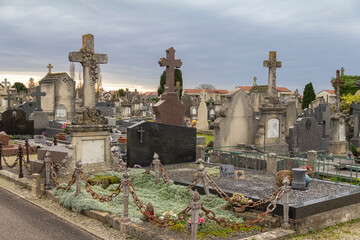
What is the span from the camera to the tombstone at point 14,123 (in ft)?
72.0

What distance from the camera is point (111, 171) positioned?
10.9 metres

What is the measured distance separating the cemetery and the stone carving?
0.03 meters

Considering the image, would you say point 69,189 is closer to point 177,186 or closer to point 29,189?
point 29,189

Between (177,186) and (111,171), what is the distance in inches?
108

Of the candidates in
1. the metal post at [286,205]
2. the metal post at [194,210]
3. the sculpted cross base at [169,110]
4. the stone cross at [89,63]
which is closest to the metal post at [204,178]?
the metal post at [286,205]

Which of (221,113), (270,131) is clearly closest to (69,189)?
(221,113)

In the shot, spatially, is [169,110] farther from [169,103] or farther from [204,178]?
[204,178]

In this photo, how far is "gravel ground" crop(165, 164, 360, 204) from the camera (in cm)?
829

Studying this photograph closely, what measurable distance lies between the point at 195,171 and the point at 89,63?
15.9 feet

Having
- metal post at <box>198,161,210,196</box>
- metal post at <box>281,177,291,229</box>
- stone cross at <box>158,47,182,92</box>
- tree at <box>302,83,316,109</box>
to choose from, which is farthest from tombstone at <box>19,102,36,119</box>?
tree at <box>302,83,316,109</box>

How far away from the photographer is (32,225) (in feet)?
24.1

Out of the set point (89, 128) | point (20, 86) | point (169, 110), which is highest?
point (20, 86)

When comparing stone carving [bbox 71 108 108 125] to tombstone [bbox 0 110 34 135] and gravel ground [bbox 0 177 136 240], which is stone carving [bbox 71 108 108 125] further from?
tombstone [bbox 0 110 34 135]

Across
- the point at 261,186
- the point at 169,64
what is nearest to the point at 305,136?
the point at 169,64
